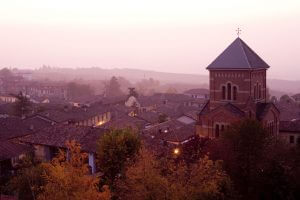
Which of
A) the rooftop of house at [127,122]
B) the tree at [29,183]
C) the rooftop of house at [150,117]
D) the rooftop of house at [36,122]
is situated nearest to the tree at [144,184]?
the tree at [29,183]

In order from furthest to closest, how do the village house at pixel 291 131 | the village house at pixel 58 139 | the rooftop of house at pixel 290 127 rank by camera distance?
the rooftop of house at pixel 290 127 < the village house at pixel 291 131 < the village house at pixel 58 139

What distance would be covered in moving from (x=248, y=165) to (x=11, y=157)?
2284cm

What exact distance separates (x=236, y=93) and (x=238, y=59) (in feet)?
10.8

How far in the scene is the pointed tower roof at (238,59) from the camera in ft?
128

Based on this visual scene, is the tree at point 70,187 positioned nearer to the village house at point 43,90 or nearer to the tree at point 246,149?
the tree at point 246,149

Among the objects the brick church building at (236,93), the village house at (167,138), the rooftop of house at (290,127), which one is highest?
the brick church building at (236,93)

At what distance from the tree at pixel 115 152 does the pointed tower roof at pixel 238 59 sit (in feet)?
42.4

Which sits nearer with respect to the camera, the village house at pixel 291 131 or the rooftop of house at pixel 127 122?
the village house at pixel 291 131

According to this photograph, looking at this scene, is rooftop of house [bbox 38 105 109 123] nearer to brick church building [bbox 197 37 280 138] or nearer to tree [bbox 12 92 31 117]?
tree [bbox 12 92 31 117]

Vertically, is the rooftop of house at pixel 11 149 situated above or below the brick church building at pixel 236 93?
below

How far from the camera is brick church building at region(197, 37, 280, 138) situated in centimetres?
3869

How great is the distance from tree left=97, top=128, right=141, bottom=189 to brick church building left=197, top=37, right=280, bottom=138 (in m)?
10.1

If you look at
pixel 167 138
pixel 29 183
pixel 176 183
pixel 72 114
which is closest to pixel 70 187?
pixel 176 183

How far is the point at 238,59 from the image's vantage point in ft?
129
